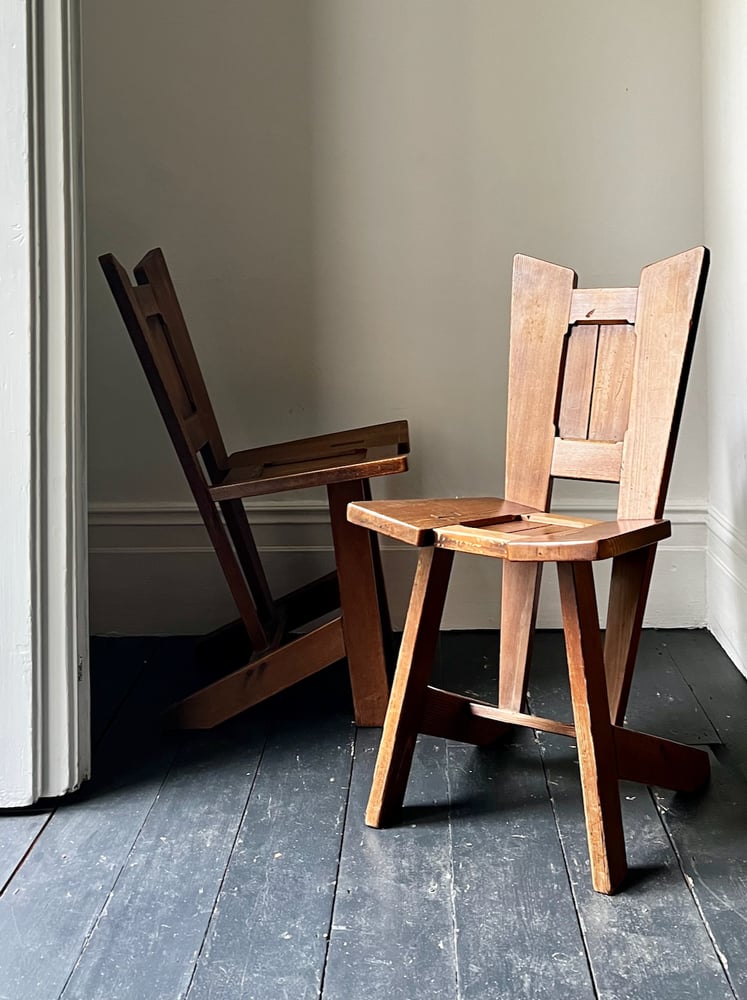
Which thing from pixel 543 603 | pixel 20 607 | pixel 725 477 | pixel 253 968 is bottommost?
pixel 253 968

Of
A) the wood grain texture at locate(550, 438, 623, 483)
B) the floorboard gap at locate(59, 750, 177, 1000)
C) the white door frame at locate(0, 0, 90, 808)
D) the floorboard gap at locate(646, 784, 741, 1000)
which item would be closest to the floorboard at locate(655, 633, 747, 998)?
the floorboard gap at locate(646, 784, 741, 1000)

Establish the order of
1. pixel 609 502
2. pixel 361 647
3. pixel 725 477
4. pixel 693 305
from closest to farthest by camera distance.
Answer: pixel 693 305 → pixel 361 647 → pixel 725 477 → pixel 609 502

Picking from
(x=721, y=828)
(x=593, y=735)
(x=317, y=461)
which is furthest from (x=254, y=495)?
(x=721, y=828)

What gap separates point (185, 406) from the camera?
6.05ft

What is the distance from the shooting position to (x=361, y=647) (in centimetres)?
180

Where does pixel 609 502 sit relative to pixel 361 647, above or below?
above

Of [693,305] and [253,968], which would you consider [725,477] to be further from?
[253,968]

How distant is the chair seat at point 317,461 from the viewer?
169 centimetres

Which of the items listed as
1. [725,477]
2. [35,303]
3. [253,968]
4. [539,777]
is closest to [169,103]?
[35,303]

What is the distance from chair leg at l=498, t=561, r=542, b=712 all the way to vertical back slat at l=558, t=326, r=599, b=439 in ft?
0.80

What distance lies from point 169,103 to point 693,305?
4.44ft

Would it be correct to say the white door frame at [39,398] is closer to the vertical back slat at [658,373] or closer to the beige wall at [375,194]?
the beige wall at [375,194]

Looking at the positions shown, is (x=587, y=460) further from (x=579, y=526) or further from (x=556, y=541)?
(x=556, y=541)

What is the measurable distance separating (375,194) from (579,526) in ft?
3.60
